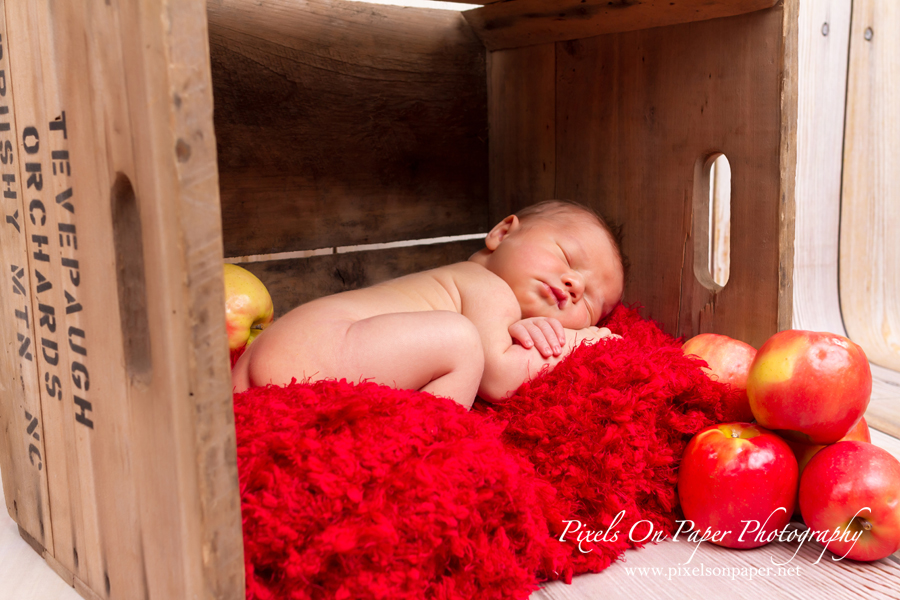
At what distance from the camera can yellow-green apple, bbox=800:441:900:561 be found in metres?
0.93

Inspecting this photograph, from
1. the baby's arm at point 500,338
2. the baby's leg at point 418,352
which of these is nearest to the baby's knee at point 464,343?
the baby's leg at point 418,352

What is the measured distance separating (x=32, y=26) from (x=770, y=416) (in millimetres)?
1015

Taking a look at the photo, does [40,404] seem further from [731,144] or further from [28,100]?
[731,144]

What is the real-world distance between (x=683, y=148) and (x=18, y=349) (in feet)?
3.74

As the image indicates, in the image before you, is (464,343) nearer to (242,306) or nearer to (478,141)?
(242,306)

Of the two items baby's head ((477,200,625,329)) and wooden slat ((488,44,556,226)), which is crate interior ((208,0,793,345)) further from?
baby's head ((477,200,625,329))

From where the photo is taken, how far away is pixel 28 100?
814mm

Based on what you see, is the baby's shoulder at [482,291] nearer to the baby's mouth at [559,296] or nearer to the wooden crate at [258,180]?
the baby's mouth at [559,296]

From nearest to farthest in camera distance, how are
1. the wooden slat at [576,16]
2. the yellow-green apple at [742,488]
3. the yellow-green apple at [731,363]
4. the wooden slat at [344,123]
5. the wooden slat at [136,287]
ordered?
1. the wooden slat at [136,287]
2. the yellow-green apple at [742,488]
3. the yellow-green apple at [731,363]
4. the wooden slat at [576,16]
5. the wooden slat at [344,123]

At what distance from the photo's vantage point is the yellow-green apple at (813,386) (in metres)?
0.99

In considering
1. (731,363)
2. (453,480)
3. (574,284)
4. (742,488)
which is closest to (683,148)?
(574,284)

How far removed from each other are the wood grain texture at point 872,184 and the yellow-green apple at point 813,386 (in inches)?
43.9

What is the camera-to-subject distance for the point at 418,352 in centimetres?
102

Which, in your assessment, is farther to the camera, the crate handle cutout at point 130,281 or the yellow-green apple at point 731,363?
the yellow-green apple at point 731,363
